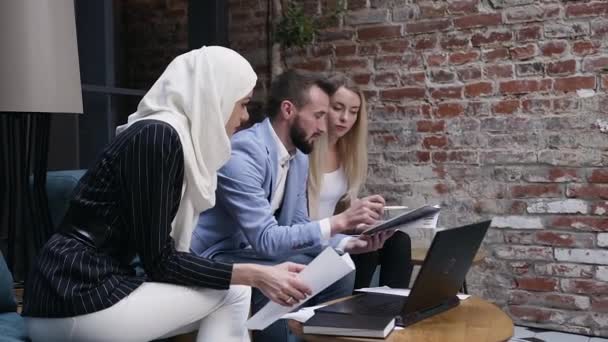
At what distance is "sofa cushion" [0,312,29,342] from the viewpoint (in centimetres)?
169

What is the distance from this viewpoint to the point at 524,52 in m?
3.51

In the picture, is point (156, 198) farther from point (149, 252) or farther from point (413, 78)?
point (413, 78)

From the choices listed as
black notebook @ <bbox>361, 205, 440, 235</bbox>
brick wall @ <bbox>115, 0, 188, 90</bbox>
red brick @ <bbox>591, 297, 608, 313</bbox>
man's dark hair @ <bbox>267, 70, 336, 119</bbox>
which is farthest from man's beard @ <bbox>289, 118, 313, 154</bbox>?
brick wall @ <bbox>115, 0, 188, 90</bbox>

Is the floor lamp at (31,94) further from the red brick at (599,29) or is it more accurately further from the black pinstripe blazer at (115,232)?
the red brick at (599,29)

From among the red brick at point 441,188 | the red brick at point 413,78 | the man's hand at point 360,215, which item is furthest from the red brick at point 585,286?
the man's hand at point 360,215

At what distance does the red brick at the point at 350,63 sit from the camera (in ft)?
12.9

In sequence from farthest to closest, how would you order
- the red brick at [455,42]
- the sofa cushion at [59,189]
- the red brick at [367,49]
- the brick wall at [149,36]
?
the brick wall at [149,36] < the red brick at [367,49] < the red brick at [455,42] < the sofa cushion at [59,189]

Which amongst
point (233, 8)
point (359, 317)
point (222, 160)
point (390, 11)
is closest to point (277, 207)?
point (222, 160)

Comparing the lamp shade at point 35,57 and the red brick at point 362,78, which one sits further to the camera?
the red brick at point 362,78

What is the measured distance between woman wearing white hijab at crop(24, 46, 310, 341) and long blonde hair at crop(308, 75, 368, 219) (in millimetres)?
1105

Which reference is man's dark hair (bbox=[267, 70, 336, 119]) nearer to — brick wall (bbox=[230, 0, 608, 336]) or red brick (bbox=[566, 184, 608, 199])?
brick wall (bbox=[230, 0, 608, 336])

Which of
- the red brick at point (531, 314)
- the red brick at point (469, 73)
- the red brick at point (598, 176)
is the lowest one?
the red brick at point (531, 314)

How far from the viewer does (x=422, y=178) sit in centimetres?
381

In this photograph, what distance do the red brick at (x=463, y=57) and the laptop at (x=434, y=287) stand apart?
1.87m
